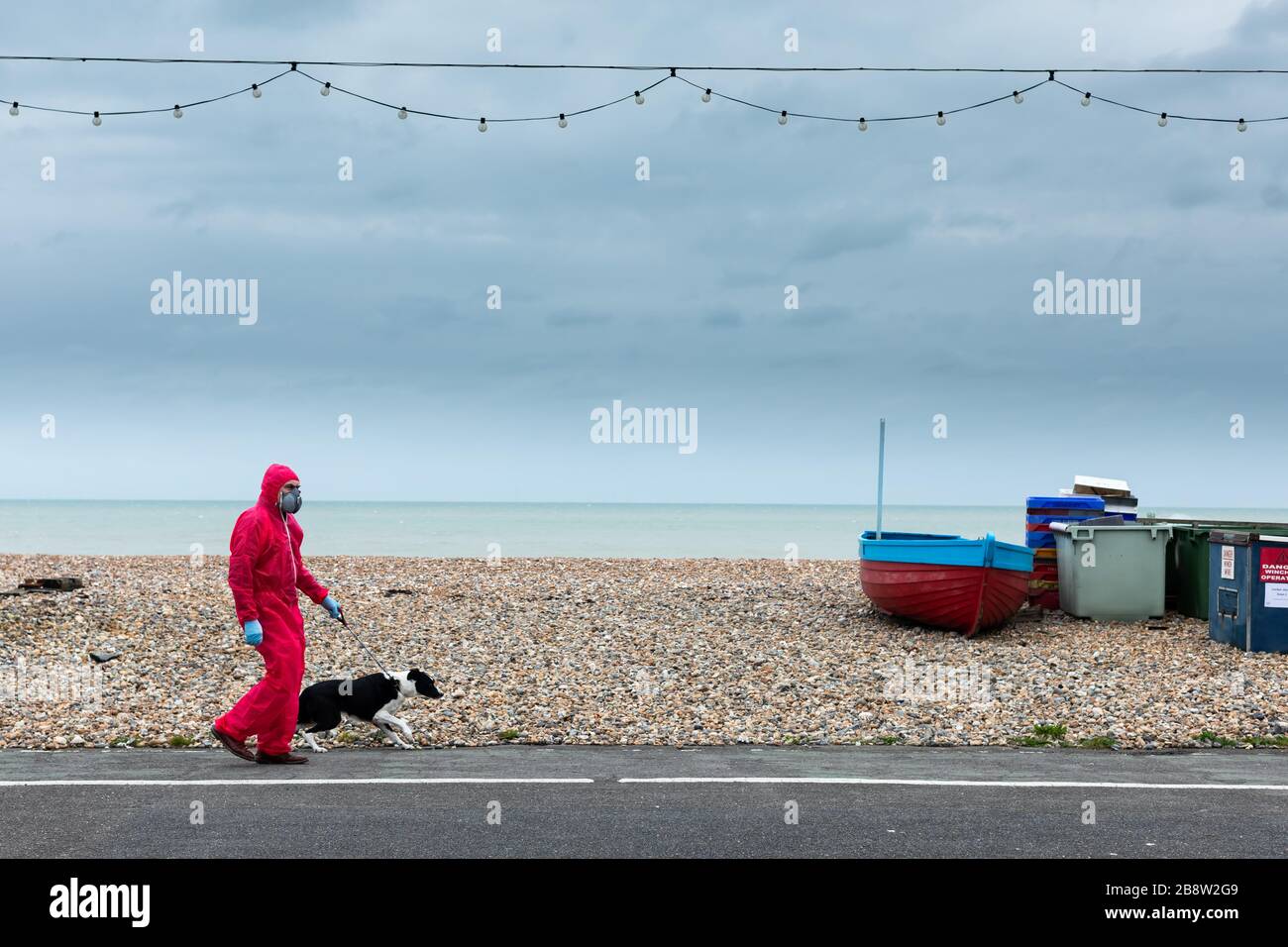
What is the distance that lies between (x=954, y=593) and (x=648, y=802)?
8.19 meters

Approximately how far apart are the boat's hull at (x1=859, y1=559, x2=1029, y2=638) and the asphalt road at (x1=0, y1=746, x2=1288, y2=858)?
202 inches

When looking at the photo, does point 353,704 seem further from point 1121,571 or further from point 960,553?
point 1121,571

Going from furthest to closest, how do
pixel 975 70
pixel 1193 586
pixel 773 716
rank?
pixel 1193 586 < pixel 975 70 < pixel 773 716

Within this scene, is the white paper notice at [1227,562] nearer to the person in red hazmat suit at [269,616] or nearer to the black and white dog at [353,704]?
the black and white dog at [353,704]

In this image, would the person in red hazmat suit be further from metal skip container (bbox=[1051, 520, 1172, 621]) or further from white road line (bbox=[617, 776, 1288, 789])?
metal skip container (bbox=[1051, 520, 1172, 621])

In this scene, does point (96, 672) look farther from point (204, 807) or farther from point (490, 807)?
point (490, 807)

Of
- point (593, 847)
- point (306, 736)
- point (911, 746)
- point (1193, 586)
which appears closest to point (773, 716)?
point (911, 746)

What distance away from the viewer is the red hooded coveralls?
8242 millimetres

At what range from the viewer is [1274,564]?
41.9ft

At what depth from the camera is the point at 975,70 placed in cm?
1267

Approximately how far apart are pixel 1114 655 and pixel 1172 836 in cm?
725

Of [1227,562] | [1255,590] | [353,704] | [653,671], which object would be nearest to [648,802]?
[353,704]

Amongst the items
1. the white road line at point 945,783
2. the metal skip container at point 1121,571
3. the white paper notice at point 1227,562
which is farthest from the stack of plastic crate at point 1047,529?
the white road line at point 945,783

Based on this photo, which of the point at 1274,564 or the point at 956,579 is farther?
the point at 956,579
